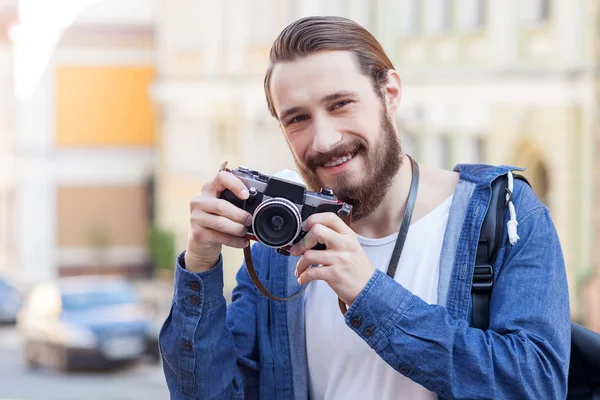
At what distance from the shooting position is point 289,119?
103 cm

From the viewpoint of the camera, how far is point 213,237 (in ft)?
3.24

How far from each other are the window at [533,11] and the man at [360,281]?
532cm

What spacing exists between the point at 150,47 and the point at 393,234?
12.7m

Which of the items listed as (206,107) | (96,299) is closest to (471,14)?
(96,299)

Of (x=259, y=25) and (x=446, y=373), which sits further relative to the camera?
(x=259, y=25)

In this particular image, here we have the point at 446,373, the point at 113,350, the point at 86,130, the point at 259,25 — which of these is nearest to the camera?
the point at 446,373

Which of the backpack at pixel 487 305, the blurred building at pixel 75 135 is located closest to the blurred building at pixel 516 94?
the backpack at pixel 487 305

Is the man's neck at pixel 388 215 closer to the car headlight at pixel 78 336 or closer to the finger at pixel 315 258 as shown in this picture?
the finger at pixel 315 258

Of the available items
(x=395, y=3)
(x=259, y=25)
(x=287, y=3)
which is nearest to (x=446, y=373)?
(x=395, y=3)

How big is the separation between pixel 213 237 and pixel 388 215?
0.68ft

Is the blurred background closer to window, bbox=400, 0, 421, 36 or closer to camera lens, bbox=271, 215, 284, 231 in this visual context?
window, bbox=400, 0, 421, 36

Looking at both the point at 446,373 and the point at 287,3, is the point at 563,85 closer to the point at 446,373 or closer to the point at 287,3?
the point at 287,3

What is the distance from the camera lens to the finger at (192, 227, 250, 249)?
988 millimetres

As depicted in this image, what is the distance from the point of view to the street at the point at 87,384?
24.4 ft
